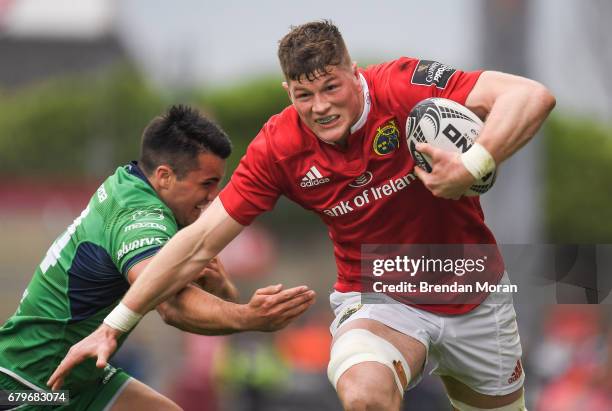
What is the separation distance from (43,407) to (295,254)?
118 feet

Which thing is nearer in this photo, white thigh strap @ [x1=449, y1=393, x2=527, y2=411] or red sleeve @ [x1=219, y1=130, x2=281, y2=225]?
red sleeve @ [x1=219, y1=130, x2=281, y2=225]

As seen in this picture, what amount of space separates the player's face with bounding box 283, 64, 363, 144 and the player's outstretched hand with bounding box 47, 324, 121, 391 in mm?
1510

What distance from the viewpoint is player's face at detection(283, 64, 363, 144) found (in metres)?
5.66

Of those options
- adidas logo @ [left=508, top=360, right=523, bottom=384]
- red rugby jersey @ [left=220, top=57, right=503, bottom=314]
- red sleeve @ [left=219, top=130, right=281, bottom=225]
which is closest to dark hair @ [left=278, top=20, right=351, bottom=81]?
red rugby jersey @ [left=220, top=57, right=503, bottom=314]

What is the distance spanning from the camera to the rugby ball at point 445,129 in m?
5.46

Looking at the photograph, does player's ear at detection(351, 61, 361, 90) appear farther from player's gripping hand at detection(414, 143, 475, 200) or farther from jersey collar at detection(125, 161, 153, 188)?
jersey collar at detection(125, 161, 153, 188)

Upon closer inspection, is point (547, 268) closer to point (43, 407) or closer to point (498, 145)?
point (498, 145)

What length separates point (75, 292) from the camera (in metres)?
6.35

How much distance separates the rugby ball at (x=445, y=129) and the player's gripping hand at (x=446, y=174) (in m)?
0.09

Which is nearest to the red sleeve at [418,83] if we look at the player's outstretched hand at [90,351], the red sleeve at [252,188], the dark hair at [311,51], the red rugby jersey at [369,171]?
the red rugby jersey at [369,171]

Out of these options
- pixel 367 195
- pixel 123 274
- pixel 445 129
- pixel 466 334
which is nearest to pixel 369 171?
pixel 367 195

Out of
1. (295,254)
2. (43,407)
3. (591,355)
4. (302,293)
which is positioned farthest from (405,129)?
(295,254)

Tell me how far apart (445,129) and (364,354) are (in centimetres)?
126

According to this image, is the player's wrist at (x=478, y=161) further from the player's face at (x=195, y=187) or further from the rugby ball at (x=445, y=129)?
the player's face at (x=195, y=187)
